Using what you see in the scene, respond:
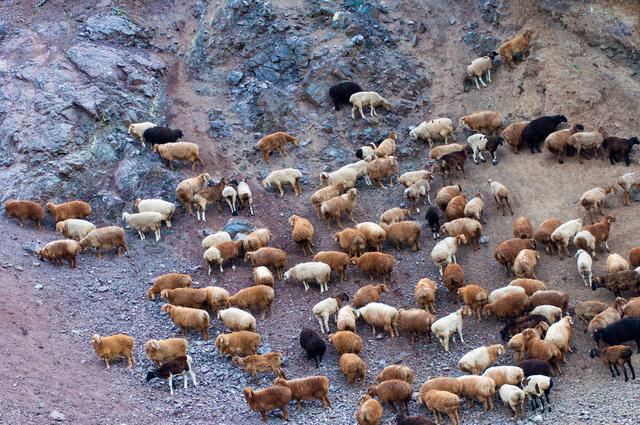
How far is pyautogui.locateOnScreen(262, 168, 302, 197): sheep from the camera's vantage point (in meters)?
25.9

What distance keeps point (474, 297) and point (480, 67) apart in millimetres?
10141

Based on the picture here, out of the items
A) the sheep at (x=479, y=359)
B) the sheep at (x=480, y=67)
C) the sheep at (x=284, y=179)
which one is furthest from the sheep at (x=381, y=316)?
the sheep at (x=480, y=67)

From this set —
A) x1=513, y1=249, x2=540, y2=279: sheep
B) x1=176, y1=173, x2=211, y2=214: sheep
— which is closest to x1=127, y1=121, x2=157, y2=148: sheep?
x1=176, y1=173, x2=211, y2=214: sheep

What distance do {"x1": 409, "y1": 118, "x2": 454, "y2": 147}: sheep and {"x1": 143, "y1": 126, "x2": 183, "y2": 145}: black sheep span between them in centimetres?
714

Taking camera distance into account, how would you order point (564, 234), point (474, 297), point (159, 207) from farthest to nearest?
1. point (159, 207)
2. point (564, 234)
3. point (474, 297)

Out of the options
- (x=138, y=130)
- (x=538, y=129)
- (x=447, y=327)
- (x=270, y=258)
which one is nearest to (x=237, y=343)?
(x=270, y=258)

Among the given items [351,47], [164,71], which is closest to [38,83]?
[164,71]

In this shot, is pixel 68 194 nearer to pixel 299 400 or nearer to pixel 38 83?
pixel 38 83

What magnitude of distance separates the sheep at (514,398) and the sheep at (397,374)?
1.94 m

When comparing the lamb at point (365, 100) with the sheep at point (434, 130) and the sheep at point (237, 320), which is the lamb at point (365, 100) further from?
the sheep at point (237, 320)

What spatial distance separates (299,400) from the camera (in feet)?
59.1

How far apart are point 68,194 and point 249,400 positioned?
11043mm

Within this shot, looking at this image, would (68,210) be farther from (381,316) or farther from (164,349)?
(381,316)

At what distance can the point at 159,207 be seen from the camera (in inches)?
974
